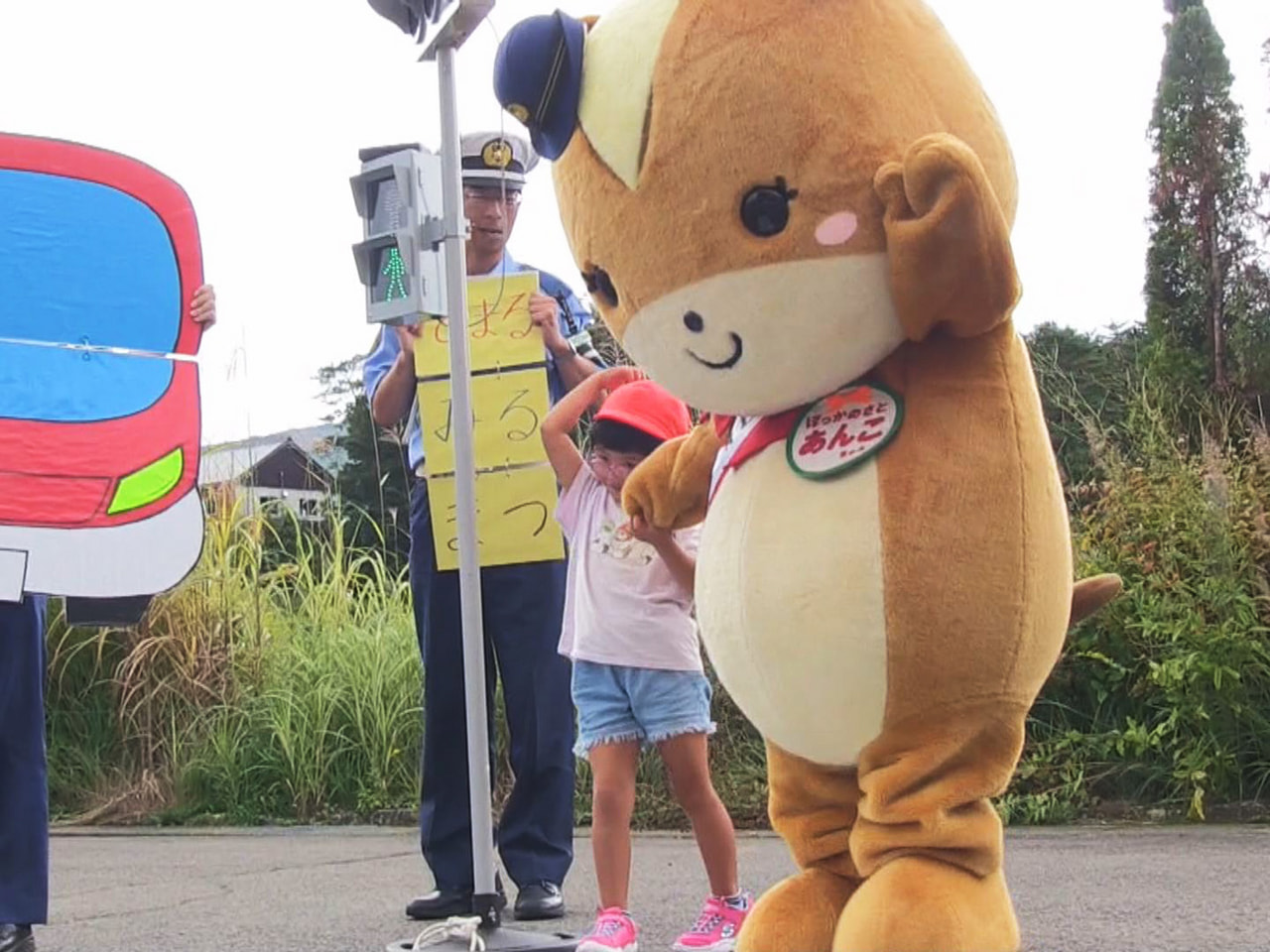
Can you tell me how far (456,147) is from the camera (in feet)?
12.1

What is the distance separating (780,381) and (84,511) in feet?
7.57

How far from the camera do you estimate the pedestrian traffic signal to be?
12.0 ft

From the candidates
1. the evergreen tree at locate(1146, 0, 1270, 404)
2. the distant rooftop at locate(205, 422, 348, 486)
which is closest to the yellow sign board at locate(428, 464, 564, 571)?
the distant rooftop at locate(205, 422, 348, 486)

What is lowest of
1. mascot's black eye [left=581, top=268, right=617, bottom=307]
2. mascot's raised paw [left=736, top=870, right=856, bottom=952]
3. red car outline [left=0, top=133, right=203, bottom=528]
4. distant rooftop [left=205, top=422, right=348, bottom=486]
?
mascot's raised paw [left=736, top=870, right=856, bottom=952]

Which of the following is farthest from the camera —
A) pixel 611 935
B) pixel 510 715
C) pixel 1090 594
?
pixel 510 715

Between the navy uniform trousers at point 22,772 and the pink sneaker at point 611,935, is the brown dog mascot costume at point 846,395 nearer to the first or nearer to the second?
the pink sneaker at point 611,935

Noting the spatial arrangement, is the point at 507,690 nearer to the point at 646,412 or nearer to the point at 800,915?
the point at 646,412

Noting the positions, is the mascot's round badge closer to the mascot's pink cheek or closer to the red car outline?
the mascot's pink cheek

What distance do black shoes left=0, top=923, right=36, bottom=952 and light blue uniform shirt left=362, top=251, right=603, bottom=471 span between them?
145 centimetres

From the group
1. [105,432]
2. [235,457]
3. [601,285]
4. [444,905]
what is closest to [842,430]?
[601,285]

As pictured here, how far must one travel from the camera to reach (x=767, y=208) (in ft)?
7.74

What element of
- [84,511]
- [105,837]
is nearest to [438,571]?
A: [84,511]

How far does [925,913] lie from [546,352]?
218 cm

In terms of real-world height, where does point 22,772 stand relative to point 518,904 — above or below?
above
